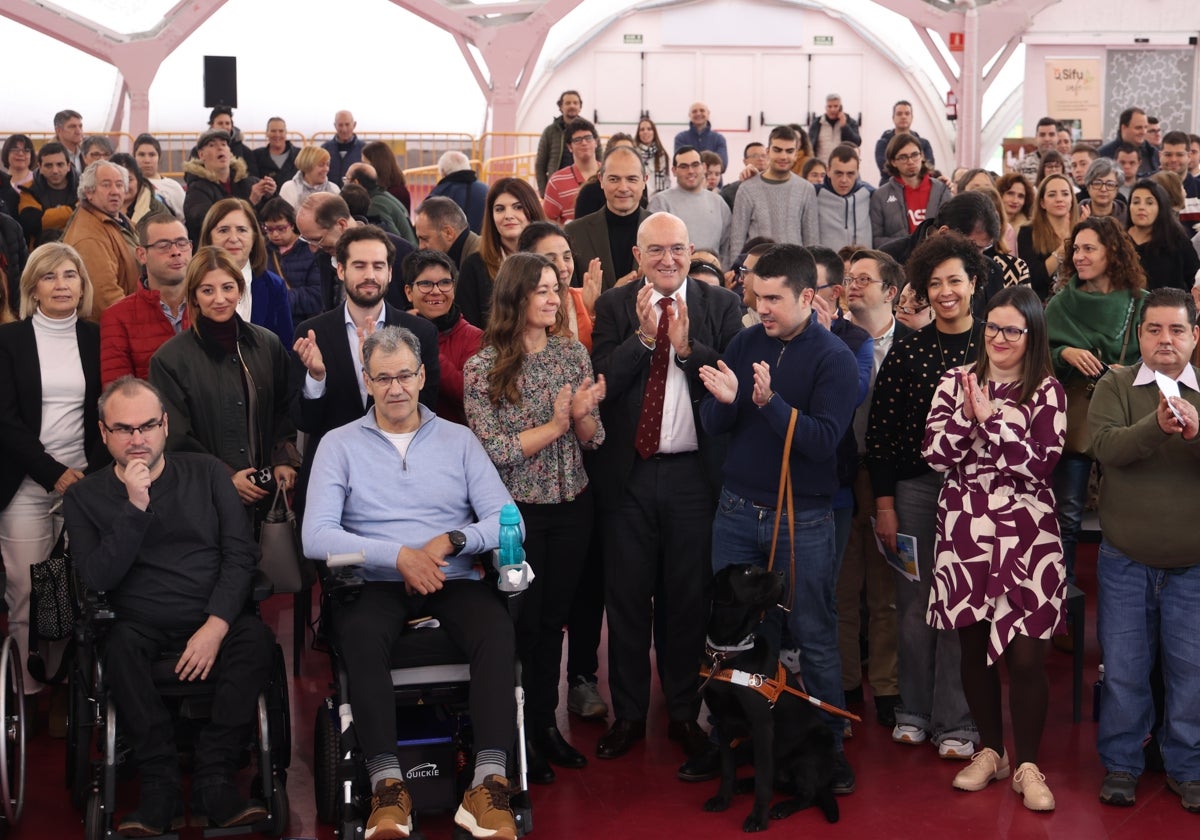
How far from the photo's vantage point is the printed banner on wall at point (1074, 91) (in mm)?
13117

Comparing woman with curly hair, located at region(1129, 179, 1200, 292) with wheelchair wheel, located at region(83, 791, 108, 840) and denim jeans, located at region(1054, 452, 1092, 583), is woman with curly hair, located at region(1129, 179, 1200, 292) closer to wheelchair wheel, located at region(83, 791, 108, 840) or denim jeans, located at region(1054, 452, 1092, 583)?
denim jeans, located at region(1054, 452, 1092, 583)

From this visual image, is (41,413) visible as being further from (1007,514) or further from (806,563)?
(1007,514)

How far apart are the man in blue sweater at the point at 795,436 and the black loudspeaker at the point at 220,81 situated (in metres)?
10.8

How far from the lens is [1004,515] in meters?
3.85

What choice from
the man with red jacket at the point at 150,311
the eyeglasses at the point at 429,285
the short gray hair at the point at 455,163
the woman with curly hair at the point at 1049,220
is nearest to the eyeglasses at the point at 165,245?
the man with red jacket at the point at 150,311

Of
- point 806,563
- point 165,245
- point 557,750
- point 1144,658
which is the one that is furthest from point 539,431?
point 1144,658

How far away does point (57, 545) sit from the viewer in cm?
421

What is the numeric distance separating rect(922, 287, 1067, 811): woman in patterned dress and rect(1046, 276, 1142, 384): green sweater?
3.42ft

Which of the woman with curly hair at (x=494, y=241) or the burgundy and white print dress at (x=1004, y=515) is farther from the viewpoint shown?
the woman with curly hair at (x=494, y=241)

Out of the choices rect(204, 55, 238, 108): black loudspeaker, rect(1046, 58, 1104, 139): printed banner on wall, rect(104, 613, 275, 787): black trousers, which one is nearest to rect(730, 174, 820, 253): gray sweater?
rect(104, 613, 275, 787): black trousers

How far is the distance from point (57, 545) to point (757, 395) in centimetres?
224

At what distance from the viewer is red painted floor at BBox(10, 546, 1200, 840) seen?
372 cm

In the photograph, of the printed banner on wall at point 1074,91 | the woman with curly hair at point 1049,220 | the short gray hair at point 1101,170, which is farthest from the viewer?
the printed banner on wall at point 1074,91

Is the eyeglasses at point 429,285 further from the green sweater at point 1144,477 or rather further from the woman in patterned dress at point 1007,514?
the green sweater at point 1144,477
